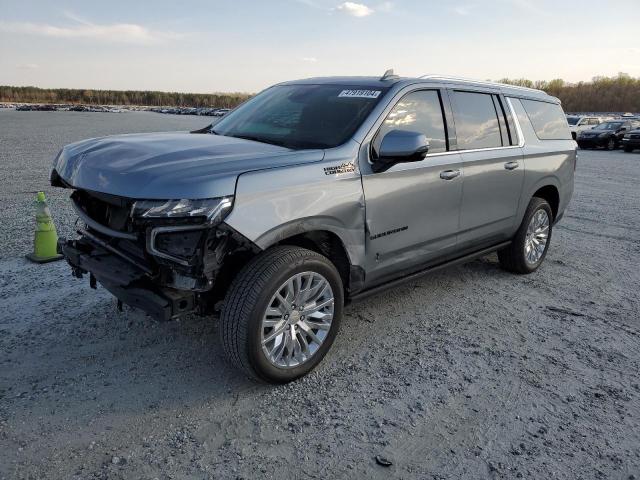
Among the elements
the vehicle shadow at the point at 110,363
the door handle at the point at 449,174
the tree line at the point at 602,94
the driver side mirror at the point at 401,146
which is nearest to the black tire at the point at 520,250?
the door handle at the point at 449,174

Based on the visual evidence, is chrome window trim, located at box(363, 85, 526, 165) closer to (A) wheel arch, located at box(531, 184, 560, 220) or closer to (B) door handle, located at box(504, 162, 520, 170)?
(B) door handle, located at box(504, 162, 520, 170)

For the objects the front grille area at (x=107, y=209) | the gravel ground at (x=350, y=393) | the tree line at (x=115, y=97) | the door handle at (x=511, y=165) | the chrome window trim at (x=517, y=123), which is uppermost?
the tree line at (x=115, y=97)

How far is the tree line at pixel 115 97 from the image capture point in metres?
127

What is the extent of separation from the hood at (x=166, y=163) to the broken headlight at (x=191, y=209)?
0.13 ft

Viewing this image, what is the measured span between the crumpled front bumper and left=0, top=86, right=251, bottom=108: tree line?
126m

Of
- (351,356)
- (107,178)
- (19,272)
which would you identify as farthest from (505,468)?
(19,272)

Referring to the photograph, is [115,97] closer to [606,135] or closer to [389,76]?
[606,135]

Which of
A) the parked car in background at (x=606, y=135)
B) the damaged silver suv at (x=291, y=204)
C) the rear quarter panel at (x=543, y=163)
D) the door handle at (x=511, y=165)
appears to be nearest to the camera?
the damaged silver suv at (x=291, y=204)

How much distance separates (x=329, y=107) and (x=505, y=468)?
2739 millimetres

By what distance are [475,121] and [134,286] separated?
10.6 ft

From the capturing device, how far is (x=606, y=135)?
87.4 ft

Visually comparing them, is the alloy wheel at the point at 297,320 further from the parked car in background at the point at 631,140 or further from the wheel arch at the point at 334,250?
the parked car in background at the point at 631,140

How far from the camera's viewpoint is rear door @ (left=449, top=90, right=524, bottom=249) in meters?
4.51

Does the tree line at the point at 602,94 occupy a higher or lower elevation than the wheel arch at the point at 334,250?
higher
